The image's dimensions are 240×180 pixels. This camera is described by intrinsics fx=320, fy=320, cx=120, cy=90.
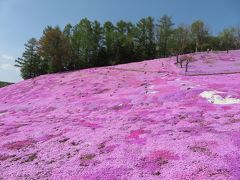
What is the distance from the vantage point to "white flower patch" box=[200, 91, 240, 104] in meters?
20.0

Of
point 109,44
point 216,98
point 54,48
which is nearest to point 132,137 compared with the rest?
point 216,98

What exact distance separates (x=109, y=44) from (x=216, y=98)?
189 feet

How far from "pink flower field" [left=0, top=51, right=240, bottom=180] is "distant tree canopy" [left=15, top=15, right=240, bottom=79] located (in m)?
37.2

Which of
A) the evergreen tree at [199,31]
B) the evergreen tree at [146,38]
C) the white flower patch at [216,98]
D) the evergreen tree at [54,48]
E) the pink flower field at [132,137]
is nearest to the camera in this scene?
the pink flower field at [132,137]

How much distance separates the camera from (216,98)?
2081cm

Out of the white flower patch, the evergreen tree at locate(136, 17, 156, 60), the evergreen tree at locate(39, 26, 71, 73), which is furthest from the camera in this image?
the evergreen tree at locate(136, 17, 156, 60)

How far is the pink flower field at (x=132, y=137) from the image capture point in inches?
412

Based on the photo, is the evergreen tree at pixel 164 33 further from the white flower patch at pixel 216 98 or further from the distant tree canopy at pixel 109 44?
the white flower patch at pixel 216 98

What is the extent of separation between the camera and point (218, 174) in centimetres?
941

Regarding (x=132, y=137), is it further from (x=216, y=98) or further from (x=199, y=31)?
(x=199, y=31)

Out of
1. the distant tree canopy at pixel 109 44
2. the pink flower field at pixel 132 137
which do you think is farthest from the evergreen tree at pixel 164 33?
the pink flower field at pixel 132 137

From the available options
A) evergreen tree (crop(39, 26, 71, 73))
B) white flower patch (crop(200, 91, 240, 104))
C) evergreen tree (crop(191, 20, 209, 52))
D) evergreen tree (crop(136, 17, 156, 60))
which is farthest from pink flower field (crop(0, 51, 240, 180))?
evergreen tree (crop(191, 20, 209, 52))

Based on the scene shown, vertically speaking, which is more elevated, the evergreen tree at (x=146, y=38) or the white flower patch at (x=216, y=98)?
the evergreen tree at (x=146, y=38)

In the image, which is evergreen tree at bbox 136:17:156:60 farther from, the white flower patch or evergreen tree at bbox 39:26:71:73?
the white flower patch
